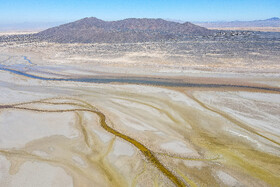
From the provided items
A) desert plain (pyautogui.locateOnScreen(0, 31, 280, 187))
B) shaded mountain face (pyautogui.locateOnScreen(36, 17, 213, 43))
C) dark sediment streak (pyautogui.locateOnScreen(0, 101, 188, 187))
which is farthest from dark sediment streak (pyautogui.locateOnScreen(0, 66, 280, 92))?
shaded mountain face (pyautogui.locateOnScreen(36, 17, 213, 43))

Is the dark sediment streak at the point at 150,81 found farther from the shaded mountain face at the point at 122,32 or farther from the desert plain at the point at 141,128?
the shaded mountain face at the point at 122,32

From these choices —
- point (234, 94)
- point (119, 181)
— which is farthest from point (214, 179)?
point (234, 94)

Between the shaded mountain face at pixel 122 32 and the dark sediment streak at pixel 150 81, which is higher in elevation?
the shaded mountain face at pixel 122 32

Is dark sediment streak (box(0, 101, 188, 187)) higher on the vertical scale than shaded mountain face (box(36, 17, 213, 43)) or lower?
lower

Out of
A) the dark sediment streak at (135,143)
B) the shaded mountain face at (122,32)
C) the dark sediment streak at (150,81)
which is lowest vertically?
the dark sediment streak at (135,143)

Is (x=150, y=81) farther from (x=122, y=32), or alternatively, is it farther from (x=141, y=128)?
(x=122, y=32)

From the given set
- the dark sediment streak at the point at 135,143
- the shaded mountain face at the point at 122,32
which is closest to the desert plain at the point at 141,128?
the dark sediment streak at the point at 135,143

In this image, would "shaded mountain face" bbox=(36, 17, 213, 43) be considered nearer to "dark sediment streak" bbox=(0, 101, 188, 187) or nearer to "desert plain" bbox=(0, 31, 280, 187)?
"desert plain" bbox=(0, 31, 280, 187)

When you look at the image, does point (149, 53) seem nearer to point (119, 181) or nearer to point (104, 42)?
point (104, 42)
